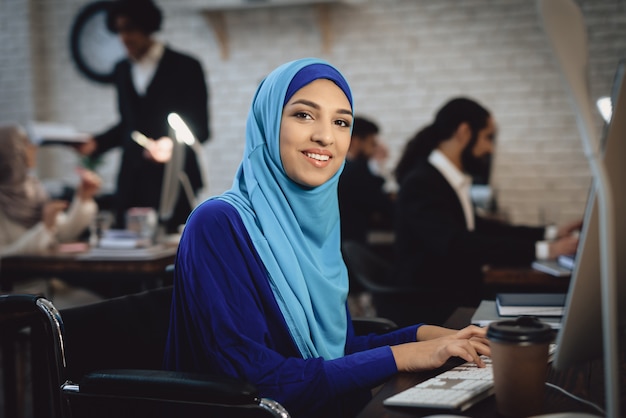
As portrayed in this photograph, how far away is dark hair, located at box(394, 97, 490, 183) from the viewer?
8.73 ft

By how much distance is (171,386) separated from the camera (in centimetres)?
99

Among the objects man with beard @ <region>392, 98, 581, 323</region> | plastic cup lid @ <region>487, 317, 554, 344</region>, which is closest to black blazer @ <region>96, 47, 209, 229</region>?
man with beard @ <region>392, 98, 581, 323</region>

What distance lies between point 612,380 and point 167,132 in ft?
9.60

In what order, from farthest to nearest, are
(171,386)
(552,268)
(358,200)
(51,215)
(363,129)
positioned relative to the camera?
(363,129)
(358,200)
(51,215)
(552,268)
(171,386)

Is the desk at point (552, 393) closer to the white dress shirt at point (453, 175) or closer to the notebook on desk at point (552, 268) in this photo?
the notebook on desk at point (552, 268)

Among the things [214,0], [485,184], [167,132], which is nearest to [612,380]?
[167,132]

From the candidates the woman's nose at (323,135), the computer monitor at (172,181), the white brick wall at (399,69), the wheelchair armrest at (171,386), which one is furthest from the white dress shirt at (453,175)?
the white brick wall at (399,69)

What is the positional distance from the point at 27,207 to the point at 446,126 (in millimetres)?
1815

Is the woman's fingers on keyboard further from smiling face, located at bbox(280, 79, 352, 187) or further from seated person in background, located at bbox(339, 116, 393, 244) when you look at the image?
seated person in background, located at bbox(339, 116, 393, 244)

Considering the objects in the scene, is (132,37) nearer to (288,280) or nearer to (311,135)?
(311,135)

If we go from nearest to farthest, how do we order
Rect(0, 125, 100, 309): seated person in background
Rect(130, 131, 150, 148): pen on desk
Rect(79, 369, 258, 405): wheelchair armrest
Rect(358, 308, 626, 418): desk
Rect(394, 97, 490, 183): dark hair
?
Rect(358, 308, 626, 418): desk → Rect(79, 369, 258, 405): wheelchair armrest → Rect(394, 97, 490, 183): dark hair → Rect(0, 125, 100, 309): seated person in background → Rect(130, 131, 150, 148): pen on desk

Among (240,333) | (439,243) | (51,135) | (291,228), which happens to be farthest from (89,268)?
(240,333)

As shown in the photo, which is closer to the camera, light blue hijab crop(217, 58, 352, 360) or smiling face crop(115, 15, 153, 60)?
light blue hijab crop(217, 58, 352, 360)

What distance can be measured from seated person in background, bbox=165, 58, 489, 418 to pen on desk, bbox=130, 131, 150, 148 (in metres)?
2.02
